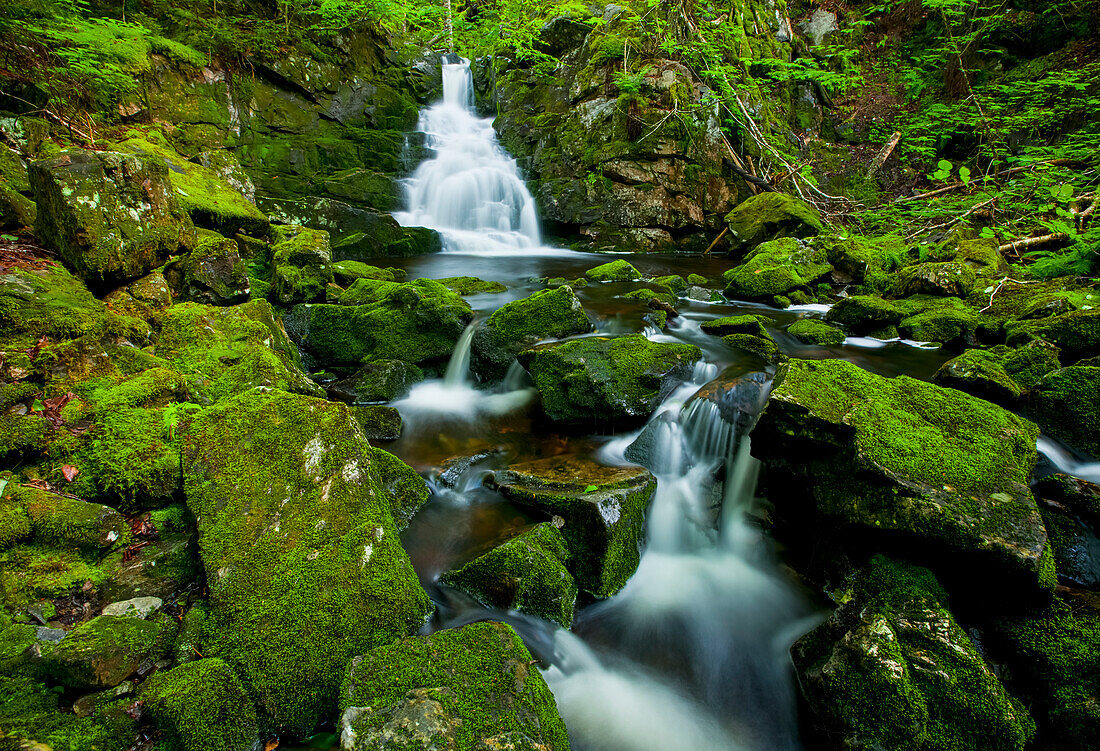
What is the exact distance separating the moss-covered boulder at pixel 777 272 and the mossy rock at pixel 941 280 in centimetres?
160

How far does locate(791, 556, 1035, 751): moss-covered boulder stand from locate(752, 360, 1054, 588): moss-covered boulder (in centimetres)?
35

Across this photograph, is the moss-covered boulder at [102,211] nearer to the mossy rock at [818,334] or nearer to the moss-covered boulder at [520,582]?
the moss-covered boulder at [520,582]

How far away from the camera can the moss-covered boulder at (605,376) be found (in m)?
4.81

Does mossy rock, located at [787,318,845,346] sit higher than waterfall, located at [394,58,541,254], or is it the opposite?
waterfall, located at [394,58,541,254]

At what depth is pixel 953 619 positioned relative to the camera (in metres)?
2.41

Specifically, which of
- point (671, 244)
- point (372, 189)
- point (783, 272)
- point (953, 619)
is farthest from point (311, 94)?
point (953, 619)

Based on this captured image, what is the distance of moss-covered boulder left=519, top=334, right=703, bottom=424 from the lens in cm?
481

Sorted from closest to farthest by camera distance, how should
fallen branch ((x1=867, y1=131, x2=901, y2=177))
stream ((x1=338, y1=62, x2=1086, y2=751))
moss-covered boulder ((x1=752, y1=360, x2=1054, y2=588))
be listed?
moss-covered boulder ((x1=752, y1=360, x2=1054, y2=588)) → stream ((x1=338, y1=62, x2=1086, y2=751)) → fallen branch ((x1=867, y1=131, x2=901, y2=177))

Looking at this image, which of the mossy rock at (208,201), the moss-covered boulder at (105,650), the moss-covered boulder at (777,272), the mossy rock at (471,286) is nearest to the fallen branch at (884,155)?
the moss-covered boulder at (777,272)

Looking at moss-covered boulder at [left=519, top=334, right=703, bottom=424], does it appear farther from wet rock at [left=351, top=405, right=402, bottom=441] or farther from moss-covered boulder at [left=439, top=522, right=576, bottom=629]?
moss-covered boulder at [left=439, top=522, right=576, bottom=629]

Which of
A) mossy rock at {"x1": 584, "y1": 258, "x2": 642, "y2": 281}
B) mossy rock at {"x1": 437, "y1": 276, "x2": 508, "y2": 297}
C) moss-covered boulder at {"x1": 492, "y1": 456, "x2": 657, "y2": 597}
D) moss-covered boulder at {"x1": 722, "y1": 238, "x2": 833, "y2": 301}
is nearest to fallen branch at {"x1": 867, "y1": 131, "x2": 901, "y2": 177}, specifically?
moss-covered boulder at {"x1": 722, "y1": 238, "x2": 833, "y2": 301}

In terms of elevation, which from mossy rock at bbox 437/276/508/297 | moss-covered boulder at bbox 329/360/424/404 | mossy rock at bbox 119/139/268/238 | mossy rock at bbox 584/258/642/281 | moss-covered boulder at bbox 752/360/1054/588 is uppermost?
mossy rock at bbox 119/139/268/238

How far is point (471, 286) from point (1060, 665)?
8148 millimetres

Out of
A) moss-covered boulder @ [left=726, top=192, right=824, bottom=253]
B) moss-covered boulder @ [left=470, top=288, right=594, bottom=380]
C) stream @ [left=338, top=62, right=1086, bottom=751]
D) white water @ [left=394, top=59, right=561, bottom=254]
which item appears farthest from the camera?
white water @ [left=394, top=59, right=561, bottom=254]
